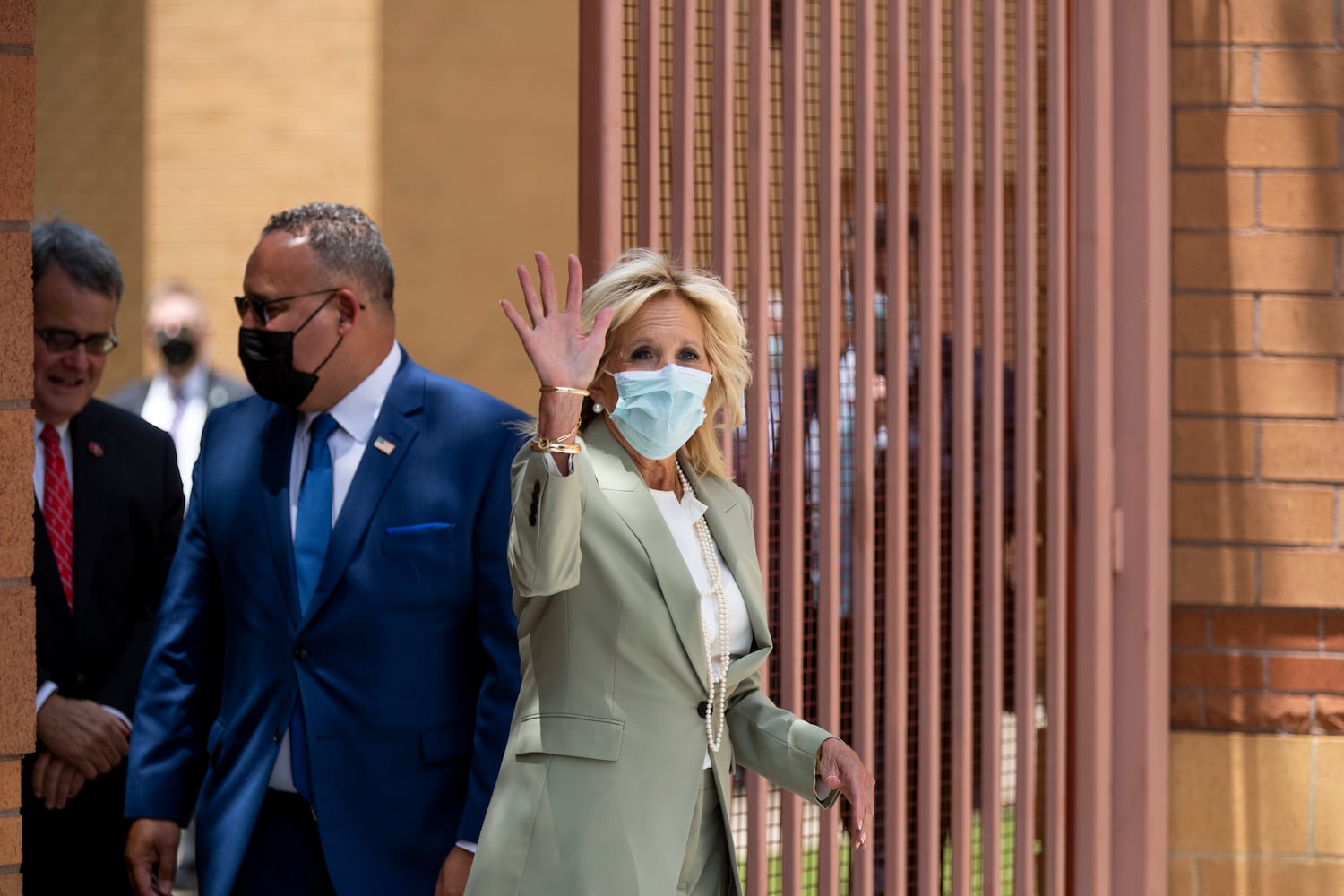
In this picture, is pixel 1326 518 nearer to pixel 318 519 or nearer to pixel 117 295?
pixel 318 519

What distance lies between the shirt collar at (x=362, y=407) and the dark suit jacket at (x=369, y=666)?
0.06 metres

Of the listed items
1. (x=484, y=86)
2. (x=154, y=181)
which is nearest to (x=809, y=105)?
(x=484, y=86)

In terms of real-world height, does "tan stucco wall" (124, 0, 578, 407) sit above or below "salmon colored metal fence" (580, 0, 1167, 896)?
above

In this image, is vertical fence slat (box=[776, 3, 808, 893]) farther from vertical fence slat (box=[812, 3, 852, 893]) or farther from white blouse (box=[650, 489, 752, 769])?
white blouse (box=[650, 489, 752, 769])

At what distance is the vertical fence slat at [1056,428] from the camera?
3625mm

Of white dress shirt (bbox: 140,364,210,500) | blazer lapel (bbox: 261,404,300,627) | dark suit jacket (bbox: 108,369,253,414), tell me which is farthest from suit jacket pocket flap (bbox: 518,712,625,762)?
dark suit jacket (bbox: 108,369,253,414)

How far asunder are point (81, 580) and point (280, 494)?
71 centimetres

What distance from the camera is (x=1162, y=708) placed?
3.70 m

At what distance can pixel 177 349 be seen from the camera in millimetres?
7094

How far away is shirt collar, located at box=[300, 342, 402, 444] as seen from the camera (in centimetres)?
290

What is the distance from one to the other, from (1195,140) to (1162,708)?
1351mm

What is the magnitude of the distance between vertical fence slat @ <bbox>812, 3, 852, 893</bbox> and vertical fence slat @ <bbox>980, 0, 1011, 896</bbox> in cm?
36

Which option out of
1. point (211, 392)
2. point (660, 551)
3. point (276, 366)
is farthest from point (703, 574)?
point (211, 392)

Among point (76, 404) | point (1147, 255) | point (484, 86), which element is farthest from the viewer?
point (484, 86)
